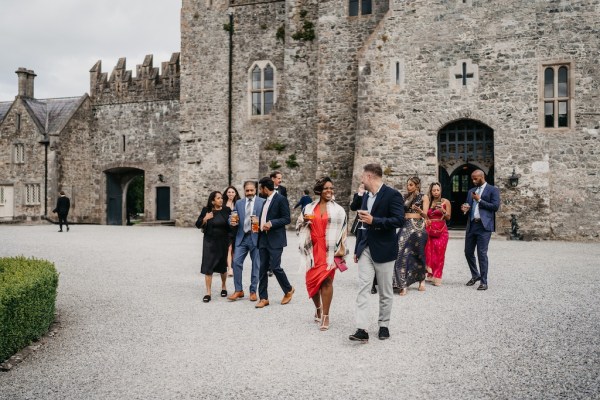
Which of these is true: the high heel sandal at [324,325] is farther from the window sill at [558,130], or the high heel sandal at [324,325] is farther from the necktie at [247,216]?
the window sill at [558,130]

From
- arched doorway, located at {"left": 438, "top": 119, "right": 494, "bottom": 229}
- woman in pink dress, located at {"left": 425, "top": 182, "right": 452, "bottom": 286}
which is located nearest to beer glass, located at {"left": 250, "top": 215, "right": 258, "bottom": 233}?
woman in pink dress, located at {"left": 425, "top": 182, "right": 452, "bottom": 286}

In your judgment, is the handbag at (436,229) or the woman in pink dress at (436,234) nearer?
the woman in pink dress at (436,234)

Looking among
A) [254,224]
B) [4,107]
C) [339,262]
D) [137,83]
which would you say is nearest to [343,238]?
[339,262]

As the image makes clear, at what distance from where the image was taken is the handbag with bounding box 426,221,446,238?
9.28m

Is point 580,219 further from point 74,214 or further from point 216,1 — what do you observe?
point 74,214

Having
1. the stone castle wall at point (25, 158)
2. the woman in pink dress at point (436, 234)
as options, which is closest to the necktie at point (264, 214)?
the woman in pink dress at point (436, 234)

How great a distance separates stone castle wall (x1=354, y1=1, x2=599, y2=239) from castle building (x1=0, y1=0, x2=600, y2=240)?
40 mm

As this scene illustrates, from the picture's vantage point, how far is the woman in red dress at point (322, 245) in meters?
6.18

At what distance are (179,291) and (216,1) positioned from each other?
1817 cm

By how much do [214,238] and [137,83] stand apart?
843 inches

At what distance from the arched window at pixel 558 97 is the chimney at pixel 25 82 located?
27.7 m

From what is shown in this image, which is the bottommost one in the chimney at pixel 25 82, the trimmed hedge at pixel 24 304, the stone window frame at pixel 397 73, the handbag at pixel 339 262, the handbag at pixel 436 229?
the trimmed hedge at pixel 24 304

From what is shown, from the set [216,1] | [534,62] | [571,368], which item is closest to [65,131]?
[216,1]

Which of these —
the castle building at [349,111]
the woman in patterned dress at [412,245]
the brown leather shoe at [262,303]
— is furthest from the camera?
the castle building at [349,111]
